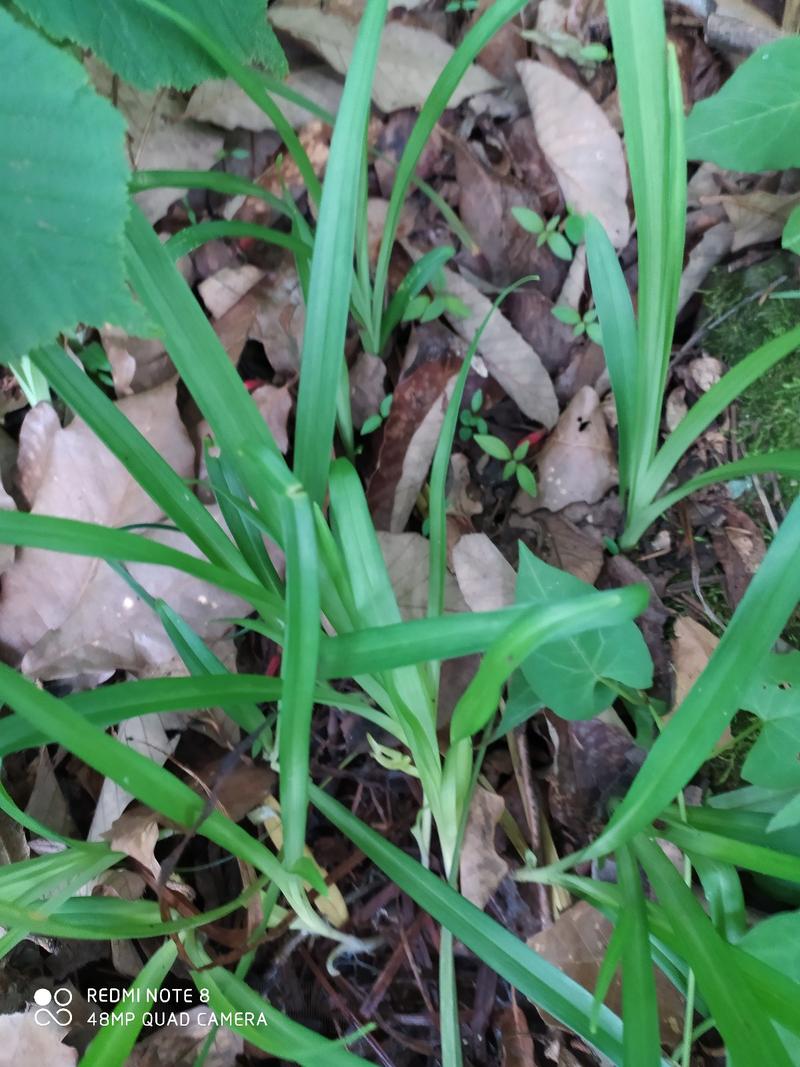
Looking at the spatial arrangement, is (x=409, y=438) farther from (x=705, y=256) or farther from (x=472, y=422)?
(x=705, y=256)

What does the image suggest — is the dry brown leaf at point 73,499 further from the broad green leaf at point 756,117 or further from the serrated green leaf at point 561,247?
the broad green leaf at point 756,117

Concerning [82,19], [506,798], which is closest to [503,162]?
[82,19]

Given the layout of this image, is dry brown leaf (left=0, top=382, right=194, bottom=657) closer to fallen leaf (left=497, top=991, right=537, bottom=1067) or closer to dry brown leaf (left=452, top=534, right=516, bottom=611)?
dry brown leaf (left=452, top=534, right=516, bottom=611)

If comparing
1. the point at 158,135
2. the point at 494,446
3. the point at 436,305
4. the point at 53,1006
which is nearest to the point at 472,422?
the point at 494,446

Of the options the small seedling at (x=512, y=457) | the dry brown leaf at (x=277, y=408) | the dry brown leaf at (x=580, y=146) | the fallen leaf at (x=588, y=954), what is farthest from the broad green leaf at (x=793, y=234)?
the fallen leaf at (x=588, y=954)

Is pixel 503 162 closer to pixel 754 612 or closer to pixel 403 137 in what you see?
pixel 403 137

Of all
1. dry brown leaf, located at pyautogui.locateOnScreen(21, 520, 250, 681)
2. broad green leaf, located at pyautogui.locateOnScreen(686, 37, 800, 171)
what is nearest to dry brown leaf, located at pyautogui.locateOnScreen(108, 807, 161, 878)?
dry brown leaf, located at pyautogui.locateOnScreen(21, 520, 250, 681)
